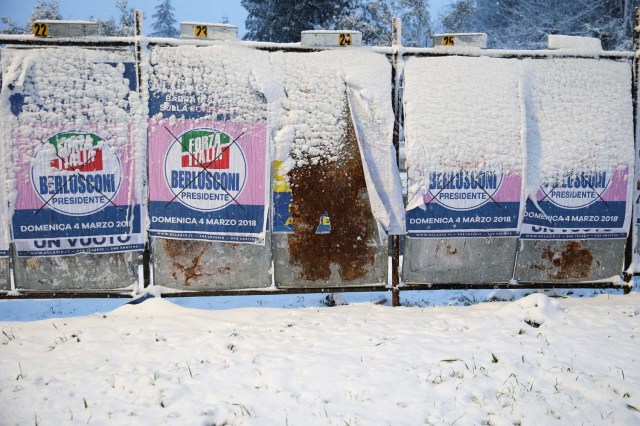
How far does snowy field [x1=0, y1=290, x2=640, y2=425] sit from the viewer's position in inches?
119

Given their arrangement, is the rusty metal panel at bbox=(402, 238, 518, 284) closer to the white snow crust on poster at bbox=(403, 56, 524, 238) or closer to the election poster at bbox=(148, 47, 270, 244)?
the white snow crust on poster at bbox=(403, 56, 524, 238)

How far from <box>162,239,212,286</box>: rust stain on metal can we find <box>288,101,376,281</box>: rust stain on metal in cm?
105

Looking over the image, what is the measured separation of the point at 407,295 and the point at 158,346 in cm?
345

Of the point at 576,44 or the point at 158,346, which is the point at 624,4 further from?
the point at 158,346

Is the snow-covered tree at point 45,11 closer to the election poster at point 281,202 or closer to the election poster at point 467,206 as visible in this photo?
the election poster at point 281,202

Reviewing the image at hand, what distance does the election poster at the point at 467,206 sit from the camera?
508 centimetres

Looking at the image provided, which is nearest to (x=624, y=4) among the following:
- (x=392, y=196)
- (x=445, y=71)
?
(x=445, y=71)

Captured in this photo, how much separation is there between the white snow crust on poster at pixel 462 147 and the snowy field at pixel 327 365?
41.1 inches

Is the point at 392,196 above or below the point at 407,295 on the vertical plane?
above

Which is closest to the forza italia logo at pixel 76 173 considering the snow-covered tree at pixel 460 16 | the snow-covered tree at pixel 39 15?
the snow-covered tree at pixel 39 15

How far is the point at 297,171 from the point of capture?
16.3 feet

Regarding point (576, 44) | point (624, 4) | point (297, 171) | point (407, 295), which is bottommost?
point (407, 295)

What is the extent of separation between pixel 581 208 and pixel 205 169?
4579 mm

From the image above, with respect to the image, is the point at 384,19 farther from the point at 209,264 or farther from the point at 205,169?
the point at 209,264
